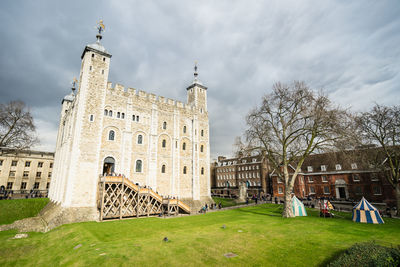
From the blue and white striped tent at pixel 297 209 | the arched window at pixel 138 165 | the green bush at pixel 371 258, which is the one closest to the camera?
the green bush at pixel 371 258

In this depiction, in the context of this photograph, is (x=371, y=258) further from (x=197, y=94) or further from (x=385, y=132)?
(x=197, y=94)

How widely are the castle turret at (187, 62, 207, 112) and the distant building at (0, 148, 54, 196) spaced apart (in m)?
38.2

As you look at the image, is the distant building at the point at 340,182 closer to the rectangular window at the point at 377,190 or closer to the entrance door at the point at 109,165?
the rectangular window at the point at 377,190

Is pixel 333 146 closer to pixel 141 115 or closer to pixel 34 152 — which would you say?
pixel 141 115

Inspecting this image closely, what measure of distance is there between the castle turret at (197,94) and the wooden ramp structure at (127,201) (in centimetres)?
1782

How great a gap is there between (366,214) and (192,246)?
14.4 meters

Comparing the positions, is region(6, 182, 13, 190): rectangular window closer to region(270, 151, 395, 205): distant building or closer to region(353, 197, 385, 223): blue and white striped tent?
region(270, 151, 395, 205): distant building

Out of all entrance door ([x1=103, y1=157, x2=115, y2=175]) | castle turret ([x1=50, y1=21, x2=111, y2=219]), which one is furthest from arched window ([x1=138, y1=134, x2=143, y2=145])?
castle turret ([x1=50, y1=21, x2=111, y2=219])

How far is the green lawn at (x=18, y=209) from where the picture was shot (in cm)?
2274

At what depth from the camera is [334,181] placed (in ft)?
128

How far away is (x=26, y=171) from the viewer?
47.3 m

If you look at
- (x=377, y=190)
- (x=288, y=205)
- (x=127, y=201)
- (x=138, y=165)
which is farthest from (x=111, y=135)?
(x=377, y=190)

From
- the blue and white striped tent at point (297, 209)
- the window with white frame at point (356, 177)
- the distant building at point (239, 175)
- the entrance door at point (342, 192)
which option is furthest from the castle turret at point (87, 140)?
the window with white frame at point (356, 177)

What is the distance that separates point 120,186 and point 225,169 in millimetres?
47478
